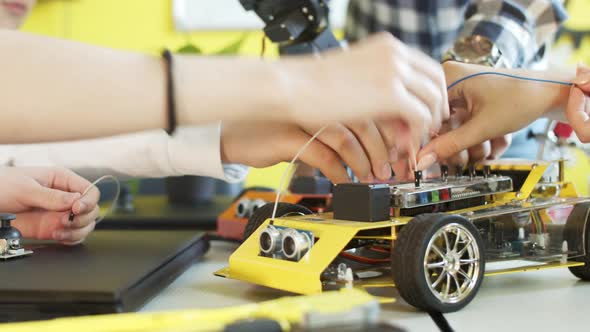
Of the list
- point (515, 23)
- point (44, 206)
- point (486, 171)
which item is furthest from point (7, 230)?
point (515, 23)

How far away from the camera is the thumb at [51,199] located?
2.74ft

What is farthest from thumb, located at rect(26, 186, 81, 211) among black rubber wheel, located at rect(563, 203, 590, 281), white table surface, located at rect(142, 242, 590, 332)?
black rubber wheel, located at rect(563, 203, 590, 281)

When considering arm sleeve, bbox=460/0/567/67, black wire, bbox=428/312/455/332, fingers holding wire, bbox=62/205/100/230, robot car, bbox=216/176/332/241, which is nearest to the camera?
black wire, bbox=428/312/455/332

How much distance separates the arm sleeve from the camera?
1.17 m

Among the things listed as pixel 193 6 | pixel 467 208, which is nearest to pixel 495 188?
pixel 467 208

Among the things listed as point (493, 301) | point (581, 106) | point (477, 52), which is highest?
point (477, 52)

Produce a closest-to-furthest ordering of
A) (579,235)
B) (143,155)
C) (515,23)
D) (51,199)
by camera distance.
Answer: (579,235) < (51,199) < (143,155) < (515,23)

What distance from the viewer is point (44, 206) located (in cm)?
84

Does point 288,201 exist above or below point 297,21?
below

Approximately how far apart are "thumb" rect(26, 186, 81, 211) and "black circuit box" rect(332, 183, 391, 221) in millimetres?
421

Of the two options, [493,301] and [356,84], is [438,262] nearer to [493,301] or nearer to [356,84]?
[493,301]

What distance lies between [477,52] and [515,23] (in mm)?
186

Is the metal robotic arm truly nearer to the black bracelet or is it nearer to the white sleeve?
the white sleeve

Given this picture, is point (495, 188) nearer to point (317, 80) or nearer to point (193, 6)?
point (317, 80)
